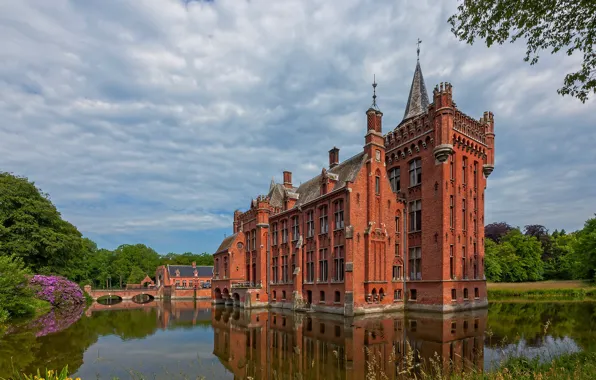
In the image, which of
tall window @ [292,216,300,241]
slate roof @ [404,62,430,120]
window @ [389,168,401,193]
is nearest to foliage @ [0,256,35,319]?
tall window @ [292,216,300,241]

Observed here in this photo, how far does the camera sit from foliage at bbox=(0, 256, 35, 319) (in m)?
26.4

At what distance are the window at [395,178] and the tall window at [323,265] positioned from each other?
1013cm

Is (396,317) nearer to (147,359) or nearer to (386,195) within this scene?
(386,195)

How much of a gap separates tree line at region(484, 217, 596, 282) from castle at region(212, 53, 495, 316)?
106 feet

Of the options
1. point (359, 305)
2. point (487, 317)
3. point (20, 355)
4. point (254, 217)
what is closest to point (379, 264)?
point (359, 305)

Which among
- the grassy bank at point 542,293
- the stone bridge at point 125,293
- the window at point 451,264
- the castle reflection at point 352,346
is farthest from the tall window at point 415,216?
the stone bridge at point 125,293

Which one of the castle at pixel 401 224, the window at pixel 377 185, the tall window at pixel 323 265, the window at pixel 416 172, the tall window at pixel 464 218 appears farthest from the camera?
the window at pixel 416 172

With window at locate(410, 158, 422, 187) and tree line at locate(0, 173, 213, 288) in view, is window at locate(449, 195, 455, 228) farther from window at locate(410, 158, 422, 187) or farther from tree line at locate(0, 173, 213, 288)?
tree line at locate(0, 173, 213, 288)

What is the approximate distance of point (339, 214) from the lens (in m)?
33.7

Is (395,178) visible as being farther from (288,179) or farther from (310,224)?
(288,179)

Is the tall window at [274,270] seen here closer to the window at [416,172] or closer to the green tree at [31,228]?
the window at [416,172]

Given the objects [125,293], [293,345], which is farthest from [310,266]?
[125,293]

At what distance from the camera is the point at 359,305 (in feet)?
99.0

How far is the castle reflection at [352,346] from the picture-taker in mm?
12672
